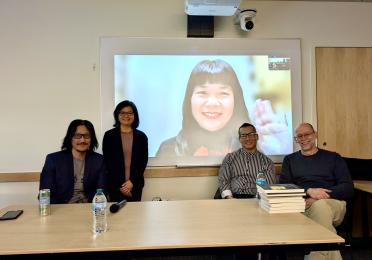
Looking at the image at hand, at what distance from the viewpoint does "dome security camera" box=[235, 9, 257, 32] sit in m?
3.35

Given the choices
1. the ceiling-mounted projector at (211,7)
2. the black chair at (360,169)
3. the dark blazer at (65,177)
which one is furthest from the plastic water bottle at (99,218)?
the black chair at (360,169)

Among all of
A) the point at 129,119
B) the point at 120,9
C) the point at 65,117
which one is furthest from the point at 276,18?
the point at 65,117

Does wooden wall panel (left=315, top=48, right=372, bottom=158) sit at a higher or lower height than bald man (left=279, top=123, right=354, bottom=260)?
higher

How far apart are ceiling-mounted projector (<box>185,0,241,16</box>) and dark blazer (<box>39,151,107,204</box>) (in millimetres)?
1725

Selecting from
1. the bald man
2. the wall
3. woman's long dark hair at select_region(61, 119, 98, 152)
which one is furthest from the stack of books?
the wall

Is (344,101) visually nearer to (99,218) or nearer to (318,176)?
(318,176)

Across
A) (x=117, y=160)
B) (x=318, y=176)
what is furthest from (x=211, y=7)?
(x=318, y=176)

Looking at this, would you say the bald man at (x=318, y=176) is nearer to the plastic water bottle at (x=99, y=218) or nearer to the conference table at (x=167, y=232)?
the conference table at (x=167, y=232)

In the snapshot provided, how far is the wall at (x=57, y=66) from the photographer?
11.0 feet

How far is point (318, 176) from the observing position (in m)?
Result: 2.81

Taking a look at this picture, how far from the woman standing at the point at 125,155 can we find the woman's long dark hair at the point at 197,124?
1.86ft

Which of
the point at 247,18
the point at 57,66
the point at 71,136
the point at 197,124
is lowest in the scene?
the point at 71,136

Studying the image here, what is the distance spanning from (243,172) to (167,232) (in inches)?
64.5

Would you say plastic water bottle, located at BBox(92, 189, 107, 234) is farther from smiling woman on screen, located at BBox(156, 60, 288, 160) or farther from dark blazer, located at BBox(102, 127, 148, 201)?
smiling woman on screen, located at BBox(156, 60, 288, 160)
